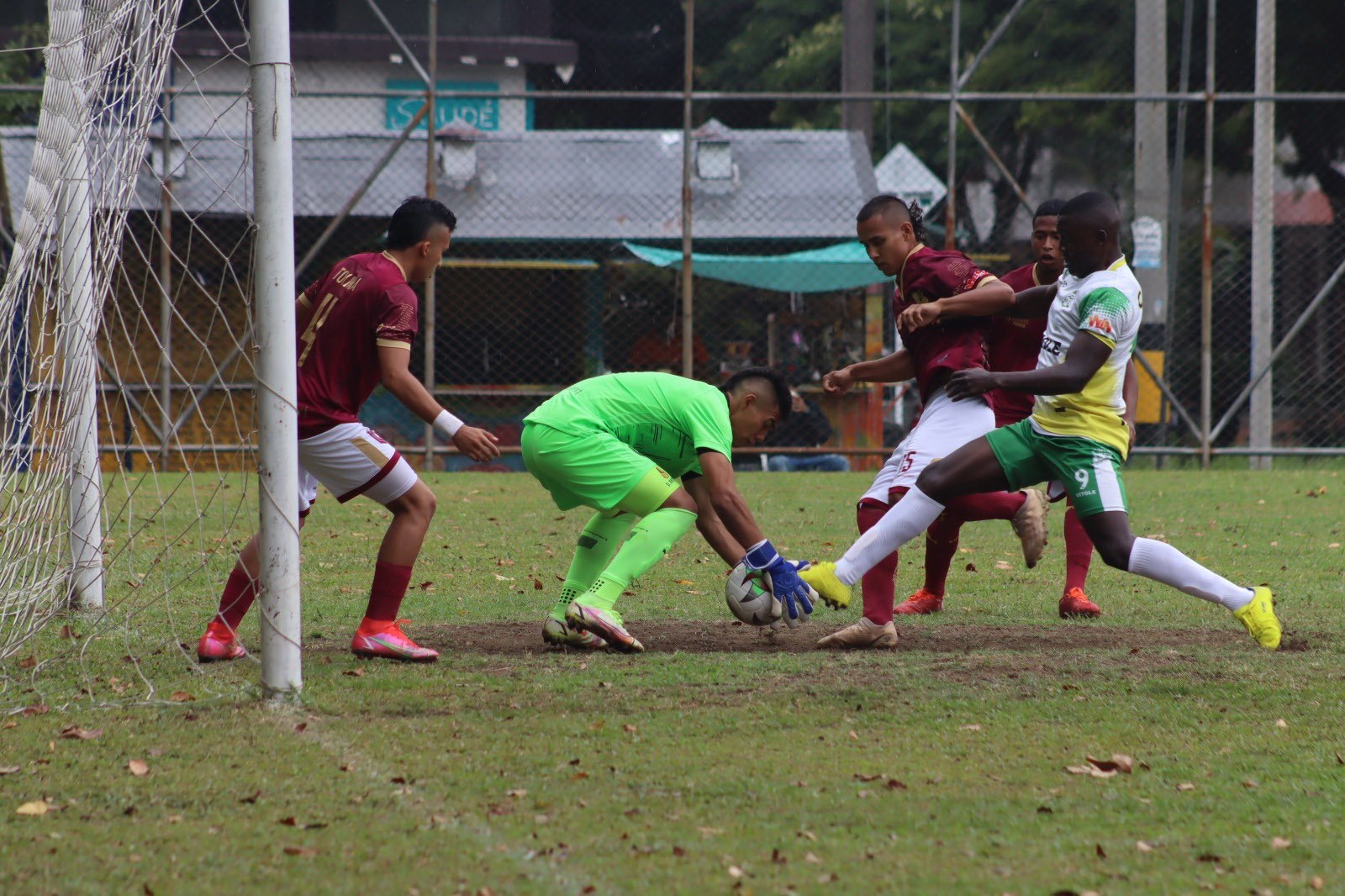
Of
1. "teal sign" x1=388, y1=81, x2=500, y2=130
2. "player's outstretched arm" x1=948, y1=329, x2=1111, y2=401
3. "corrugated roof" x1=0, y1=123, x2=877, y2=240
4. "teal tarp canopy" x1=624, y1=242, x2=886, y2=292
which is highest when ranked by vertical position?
"teal sign" x1=388, y1=81, x2=500, y2=130

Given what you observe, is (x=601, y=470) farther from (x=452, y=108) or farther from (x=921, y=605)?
(x=452, y=108)

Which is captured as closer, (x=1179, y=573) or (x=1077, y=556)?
(x=1179, y=573)

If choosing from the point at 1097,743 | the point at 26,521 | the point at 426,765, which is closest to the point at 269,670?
the point at 426,765

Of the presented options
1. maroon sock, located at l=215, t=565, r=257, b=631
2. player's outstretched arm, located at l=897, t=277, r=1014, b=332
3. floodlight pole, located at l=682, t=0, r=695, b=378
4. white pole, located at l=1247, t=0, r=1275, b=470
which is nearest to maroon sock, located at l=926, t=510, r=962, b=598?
player's outstretched arm, located at l=897, t=277, r=1014, b=332

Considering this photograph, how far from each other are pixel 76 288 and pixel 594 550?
7.86 feet

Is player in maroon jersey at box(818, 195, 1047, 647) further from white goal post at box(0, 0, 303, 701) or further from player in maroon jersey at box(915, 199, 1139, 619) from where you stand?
white goal post at box(0, 0, 303, 701)

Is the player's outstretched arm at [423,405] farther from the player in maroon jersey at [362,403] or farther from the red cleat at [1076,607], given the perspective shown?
the red cleat at [1076,607]

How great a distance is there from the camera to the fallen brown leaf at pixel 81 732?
15.4ft

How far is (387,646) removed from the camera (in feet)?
19.4

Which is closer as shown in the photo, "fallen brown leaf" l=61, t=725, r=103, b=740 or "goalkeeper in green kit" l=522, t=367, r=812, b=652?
"fallen brown leaf" l=61, t=725, r=103, b=740

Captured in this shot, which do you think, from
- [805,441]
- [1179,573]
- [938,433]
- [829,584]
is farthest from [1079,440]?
[805,441]

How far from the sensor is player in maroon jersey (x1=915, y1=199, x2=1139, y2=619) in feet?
23.4

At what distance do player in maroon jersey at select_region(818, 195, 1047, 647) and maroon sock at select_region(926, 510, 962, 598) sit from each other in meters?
0.51

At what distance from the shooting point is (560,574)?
8.55m
